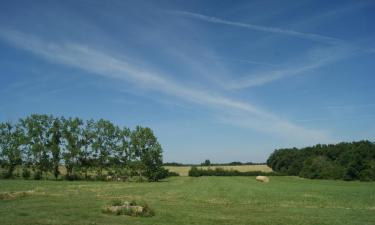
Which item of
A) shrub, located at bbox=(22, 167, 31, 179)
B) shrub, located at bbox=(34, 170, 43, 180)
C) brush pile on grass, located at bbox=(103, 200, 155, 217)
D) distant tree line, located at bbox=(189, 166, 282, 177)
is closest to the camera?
brush pile on grass, located at bbox=(103, 200, 155, 217)

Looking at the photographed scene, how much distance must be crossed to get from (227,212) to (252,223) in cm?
597

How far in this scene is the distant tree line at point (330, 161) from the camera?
11006 centimetres

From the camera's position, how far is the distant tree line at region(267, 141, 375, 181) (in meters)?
110

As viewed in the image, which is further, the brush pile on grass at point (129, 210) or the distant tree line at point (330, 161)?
the distant tree line at point (330, 161)

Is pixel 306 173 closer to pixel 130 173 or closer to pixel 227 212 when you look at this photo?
pixel 130 173

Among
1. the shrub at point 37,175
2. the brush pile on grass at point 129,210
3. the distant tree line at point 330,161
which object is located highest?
the distant tree line at point 330,161

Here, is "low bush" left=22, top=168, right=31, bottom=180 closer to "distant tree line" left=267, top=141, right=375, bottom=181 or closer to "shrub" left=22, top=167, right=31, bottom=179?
"shrub" left=22, top=167, right=31, bottom=179

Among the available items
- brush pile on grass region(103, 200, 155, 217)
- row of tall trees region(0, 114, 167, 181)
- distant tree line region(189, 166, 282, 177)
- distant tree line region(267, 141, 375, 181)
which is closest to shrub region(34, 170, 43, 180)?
row of tall trees region(0, 114, 167, 181)

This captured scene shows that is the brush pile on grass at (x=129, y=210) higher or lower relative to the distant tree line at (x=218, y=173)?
lower

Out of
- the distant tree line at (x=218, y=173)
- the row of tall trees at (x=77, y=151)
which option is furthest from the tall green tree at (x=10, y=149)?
the distant tree line at (x=218, y=173)

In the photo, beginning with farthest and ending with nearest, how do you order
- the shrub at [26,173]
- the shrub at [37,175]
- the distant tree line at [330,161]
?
the distant tree line at [330,161]
the shrub at [26,173]
the shrub at [37,175]

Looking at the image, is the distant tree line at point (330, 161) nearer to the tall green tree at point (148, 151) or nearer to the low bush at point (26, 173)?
the tall green tree at point (148, 151)

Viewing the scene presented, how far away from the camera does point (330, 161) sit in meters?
128

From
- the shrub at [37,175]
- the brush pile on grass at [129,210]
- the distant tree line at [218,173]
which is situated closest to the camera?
the brush pile on grass at [129,210]
